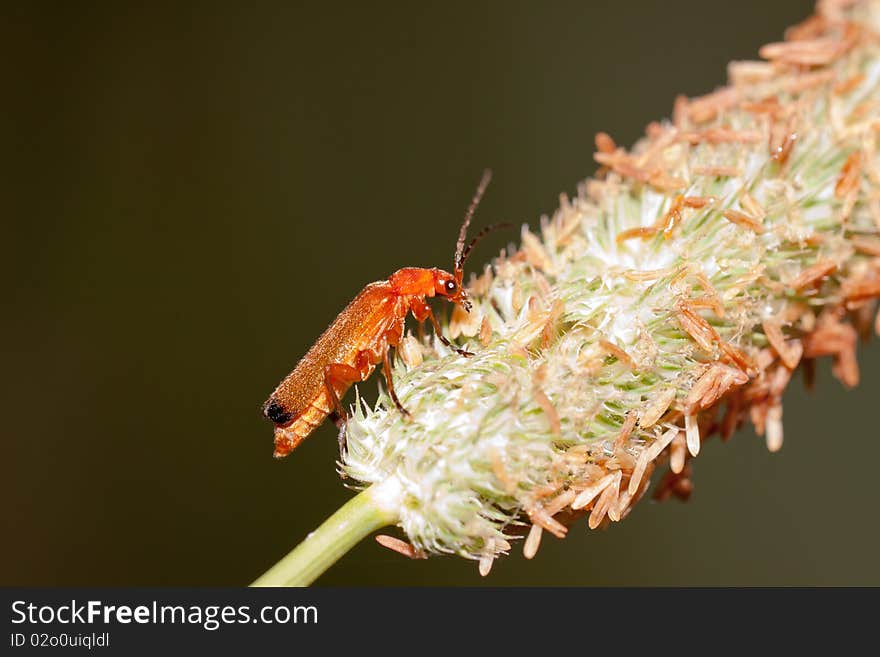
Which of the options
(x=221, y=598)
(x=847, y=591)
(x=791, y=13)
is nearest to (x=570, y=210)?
(x=221, y=598)

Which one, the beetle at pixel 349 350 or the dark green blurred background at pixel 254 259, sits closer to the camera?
the beetle at pixel 349 350

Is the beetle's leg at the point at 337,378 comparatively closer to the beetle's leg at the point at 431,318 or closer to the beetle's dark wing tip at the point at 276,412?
the beetle's dark wing tip at the point at 276,412

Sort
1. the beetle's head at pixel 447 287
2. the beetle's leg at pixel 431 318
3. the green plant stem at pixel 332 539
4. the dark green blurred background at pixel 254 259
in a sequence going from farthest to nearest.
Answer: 1. the dark green blurred background at pixel 254 259
2. the beetle's head at pixel 447 287
3. the beetle's leg at pixel 431 318
4. the green plant stem at pixel 332 539

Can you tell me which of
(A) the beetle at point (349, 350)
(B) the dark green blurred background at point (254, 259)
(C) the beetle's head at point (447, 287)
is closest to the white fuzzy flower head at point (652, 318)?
(C) the beetle's head at point (447, 287)

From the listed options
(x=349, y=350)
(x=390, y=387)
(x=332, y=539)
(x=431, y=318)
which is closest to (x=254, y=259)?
(x=349, y=350)

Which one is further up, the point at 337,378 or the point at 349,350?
the point at 349,350

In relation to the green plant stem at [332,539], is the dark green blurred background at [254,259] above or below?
above

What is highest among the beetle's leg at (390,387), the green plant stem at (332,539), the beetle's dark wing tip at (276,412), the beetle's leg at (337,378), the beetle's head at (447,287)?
the beetle's head at (447,287)

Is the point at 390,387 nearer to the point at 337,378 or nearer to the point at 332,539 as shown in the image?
the point at 337,378
